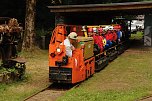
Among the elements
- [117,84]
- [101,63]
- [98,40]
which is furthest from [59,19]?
[117,84]

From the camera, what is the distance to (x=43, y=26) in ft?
109

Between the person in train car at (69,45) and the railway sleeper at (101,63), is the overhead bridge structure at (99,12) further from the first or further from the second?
the person in train car at (69,45)

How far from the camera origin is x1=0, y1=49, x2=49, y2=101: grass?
41.3 feet

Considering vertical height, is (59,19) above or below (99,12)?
below

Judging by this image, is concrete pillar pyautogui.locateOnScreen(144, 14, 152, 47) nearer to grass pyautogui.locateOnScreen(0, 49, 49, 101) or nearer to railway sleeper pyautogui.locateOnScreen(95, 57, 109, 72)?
railway sleeper pyautogui.locateOnScreen(95, 57, 109, 72)

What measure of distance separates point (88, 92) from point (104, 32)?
8724 millimetres

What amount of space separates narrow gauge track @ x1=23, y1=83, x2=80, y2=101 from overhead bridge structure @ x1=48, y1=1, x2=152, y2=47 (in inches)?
462

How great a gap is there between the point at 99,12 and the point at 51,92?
16.9 metres

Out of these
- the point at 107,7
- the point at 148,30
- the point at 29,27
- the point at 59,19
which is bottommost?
the point at 148,30

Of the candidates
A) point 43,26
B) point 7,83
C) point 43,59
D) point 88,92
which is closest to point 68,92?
point 88,92

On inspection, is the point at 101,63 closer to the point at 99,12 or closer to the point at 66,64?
the point at 66,64

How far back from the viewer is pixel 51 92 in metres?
13.4

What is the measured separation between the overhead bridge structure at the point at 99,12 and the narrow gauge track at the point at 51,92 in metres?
11.7

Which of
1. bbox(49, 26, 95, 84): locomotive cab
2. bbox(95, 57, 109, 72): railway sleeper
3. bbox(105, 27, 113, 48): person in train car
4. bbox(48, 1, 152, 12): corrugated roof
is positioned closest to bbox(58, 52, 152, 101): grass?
bbox(95, 57, 109, 72): railway sleeper
